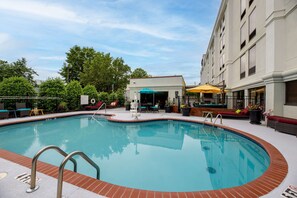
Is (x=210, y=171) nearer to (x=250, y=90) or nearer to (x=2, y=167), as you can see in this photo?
(x=2, y=167)

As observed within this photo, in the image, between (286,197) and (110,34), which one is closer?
(286,197)

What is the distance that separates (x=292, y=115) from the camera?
7.32 meters

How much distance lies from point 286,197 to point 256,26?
41.5 ft

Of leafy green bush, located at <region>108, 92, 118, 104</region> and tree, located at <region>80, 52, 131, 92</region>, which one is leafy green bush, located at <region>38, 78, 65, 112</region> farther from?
tree, located at <region>80, 52, 131, 92</region>

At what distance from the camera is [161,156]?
523 centimetres

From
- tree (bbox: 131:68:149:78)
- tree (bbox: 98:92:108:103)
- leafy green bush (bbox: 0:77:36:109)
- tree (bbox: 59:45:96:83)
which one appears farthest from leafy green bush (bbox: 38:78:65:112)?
tree (bbox: 131:68:149:78)

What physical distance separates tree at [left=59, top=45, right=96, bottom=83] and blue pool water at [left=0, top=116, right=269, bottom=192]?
32.1 metres

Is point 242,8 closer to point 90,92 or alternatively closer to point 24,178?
point 90,92

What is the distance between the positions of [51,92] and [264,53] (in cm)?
1757

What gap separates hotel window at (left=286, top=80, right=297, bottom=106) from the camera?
287 inches

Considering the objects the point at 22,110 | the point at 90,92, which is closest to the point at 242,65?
the point at 90,92

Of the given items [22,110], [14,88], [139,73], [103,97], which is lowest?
[22,110]

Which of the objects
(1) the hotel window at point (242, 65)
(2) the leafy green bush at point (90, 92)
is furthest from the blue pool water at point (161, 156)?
(2) the leafy green bush at point (90, 92)

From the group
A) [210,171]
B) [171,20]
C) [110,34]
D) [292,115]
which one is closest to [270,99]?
[292,115]
